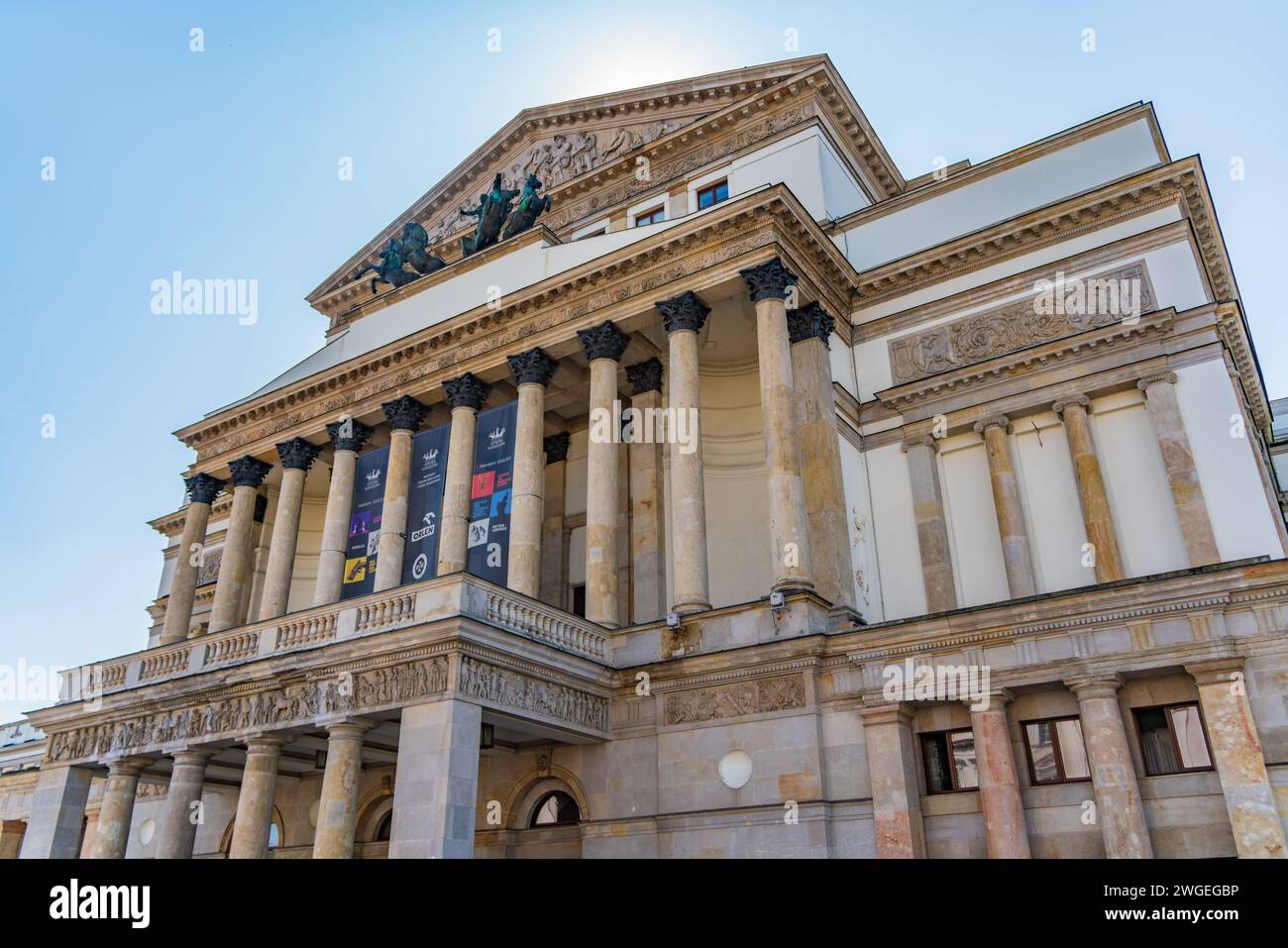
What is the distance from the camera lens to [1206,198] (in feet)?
65.5

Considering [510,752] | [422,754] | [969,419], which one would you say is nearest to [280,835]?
[510,752]

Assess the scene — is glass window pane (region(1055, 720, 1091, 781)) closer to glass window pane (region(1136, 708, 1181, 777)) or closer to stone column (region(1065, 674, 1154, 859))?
stone column (region(1065, 674, 1154, 859))

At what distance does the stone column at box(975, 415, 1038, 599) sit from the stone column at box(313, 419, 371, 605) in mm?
14183

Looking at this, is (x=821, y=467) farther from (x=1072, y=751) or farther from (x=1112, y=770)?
(x=1112, y=770)

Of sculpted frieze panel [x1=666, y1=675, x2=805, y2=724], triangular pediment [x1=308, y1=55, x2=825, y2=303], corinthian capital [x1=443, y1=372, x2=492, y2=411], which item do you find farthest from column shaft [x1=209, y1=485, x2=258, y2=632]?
sculpted frieze panel [x1=666, y1=675, x2=805, y2=724]

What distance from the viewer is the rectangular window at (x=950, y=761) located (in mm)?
15039

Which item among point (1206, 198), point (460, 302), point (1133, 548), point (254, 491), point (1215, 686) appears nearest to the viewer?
point (1215, 686)

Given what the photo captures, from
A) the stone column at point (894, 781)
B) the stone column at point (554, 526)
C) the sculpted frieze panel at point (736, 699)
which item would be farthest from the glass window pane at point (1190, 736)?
the stone column at point (554, 526)

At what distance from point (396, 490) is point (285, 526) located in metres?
3.85

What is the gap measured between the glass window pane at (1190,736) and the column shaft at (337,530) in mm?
16605

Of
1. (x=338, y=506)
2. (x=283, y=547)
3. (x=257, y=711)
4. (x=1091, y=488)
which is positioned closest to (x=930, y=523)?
Answer: (x=1091, y=488)

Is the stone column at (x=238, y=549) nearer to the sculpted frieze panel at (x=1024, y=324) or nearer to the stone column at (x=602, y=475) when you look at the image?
the stone column at (x=602, y=475)

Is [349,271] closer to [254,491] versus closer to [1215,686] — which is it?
[254,491]
